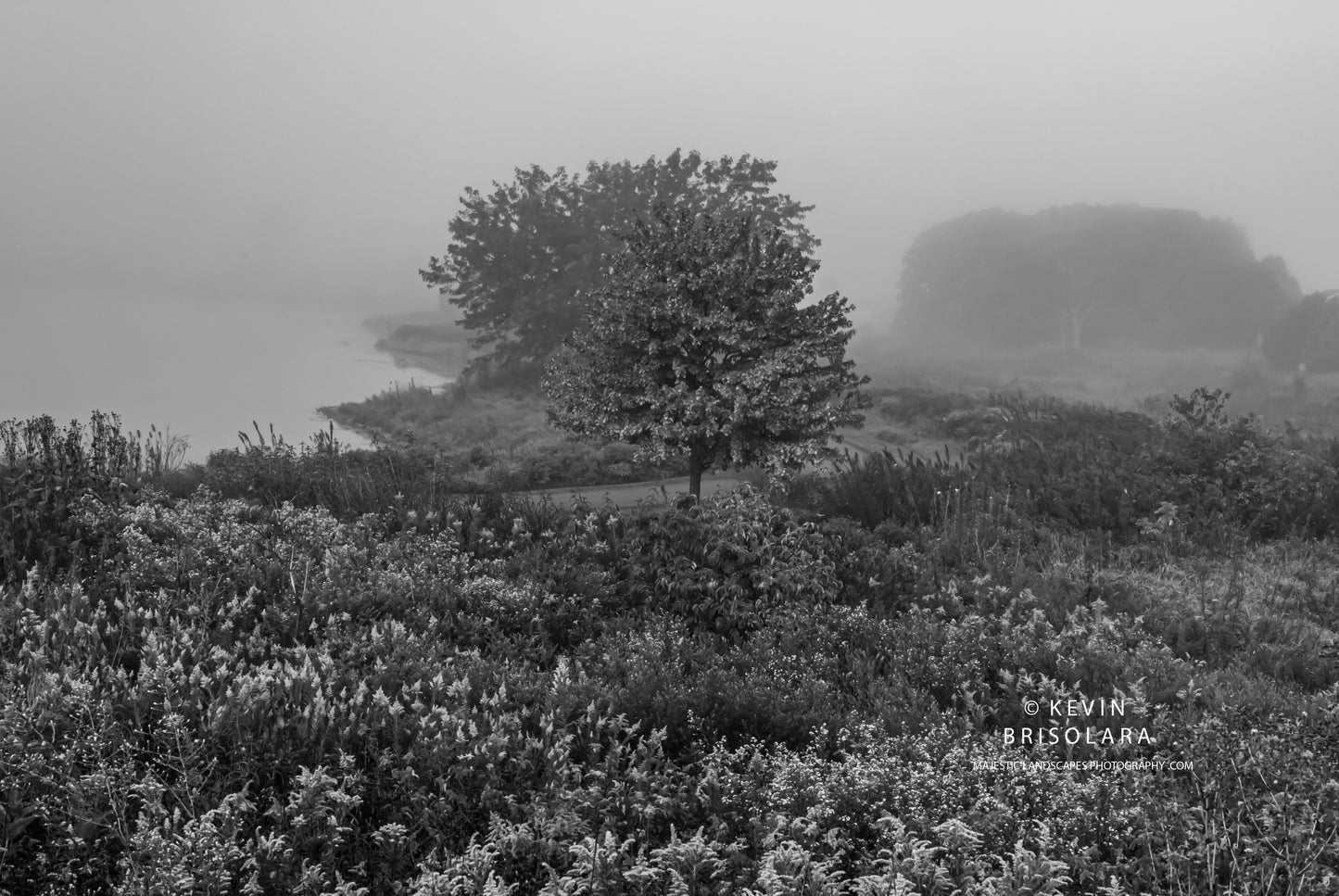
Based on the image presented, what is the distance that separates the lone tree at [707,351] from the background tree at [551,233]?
1792 centimetres

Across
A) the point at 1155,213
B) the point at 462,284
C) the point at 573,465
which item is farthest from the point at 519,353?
the point at 1155,213

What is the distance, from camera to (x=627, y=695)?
5848 millimetres

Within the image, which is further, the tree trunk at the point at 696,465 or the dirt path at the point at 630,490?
the dirt path at the point at 630,490

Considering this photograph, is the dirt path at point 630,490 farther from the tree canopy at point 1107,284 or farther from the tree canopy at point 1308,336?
the tree canopy at point 1107,284

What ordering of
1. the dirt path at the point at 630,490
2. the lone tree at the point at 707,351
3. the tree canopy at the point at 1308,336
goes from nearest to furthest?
1. the lone tree at the point at 707,351
2. the dirt path at the point at 630,490
3. the tree canopy at the point at 1308,336

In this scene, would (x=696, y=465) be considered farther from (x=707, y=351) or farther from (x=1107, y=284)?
(x=1107, y=284)

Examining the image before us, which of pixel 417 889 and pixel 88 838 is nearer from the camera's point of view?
pixel 417 889

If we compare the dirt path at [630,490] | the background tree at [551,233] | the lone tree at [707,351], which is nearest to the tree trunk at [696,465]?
the lone tree at [707,351]

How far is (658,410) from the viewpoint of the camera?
12.1m

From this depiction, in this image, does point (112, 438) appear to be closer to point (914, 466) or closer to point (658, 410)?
point (658, 410)

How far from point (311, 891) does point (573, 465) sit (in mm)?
14641

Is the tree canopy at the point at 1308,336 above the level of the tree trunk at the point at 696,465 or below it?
above

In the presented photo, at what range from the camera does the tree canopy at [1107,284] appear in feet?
194

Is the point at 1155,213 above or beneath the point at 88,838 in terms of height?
above
